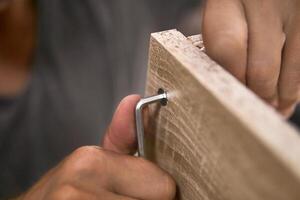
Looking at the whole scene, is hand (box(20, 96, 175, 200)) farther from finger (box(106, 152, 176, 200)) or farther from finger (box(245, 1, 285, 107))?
finger (box(245, 1, 285, 107))

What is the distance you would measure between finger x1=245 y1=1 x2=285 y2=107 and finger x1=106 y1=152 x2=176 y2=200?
0.49ft

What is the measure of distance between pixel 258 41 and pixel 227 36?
0.04m

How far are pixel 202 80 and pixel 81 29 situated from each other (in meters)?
0.67

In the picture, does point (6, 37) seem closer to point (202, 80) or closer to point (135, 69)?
point (135, 69)

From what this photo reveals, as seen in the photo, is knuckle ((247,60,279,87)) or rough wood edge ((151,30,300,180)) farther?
knuckle ((247,60,279,87))

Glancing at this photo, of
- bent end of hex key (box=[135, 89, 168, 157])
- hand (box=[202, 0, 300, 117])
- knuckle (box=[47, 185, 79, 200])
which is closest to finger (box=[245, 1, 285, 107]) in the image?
hand (box=[202, 0, 300, 117])

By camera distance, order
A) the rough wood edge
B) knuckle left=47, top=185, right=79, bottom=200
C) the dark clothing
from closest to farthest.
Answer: the rough wood edge → knuckle left=47, top=185, right=79, bottom=200 → the dark clothing

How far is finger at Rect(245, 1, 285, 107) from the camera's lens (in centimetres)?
38

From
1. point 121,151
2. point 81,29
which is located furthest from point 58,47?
point 121,151

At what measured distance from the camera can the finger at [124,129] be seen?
1.25 feet

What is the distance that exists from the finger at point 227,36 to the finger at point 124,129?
0.10 metres

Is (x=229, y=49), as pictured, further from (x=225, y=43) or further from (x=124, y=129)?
(x=124, y=129)

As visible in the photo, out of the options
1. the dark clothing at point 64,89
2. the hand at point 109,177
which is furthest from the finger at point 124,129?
the dark clothing at point 64,89

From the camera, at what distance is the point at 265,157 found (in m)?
0.21
